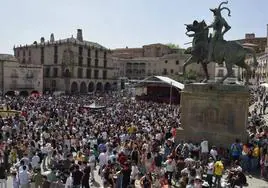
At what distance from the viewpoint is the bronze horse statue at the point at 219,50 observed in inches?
682

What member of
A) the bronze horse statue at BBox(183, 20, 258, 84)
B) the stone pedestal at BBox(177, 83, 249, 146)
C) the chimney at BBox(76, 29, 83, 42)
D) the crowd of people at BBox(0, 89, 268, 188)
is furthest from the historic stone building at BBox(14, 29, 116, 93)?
the stone pedestal at BBox(177, 83, 249, 146)

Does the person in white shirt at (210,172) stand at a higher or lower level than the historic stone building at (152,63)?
lower

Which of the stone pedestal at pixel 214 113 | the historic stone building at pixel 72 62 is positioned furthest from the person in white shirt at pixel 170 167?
the historic stone building at pixel 72 62

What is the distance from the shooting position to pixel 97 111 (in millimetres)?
31578

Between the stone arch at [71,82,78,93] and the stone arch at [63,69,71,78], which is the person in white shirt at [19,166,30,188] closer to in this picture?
the stone arch at [63,69,71,78]

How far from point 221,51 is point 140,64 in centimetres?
7638

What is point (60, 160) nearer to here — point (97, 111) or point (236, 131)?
point (236, 131)

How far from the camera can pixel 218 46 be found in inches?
689

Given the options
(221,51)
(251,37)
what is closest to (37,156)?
(221,51)

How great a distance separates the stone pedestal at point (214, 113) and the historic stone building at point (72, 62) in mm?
55812

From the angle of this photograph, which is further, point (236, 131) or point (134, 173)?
point (236, 131)

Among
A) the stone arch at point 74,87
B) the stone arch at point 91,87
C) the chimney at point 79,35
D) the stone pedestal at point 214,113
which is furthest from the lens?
the chimney at point 79,35

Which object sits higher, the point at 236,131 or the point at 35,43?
the point at 35,43

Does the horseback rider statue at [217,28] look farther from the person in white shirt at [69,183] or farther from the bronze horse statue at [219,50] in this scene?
the person in white shirt at [69,183]
